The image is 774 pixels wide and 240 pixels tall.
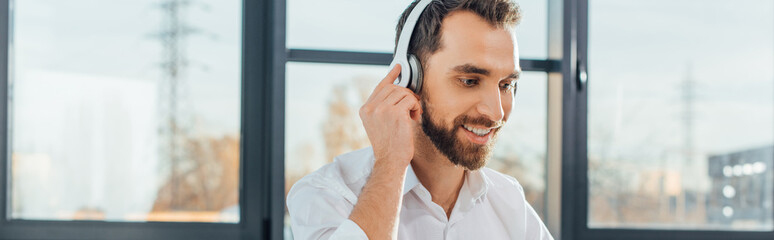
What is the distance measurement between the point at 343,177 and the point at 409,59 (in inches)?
10.4

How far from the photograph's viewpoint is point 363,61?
2541 millimetres

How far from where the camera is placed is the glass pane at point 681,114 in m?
2.78

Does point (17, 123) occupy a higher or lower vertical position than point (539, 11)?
lower

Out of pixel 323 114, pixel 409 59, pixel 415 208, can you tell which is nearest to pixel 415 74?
pixel 409 59

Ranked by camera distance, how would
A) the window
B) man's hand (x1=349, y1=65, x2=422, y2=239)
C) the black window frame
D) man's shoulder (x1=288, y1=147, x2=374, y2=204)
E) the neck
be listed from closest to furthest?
man's hand (x1=349, y1=65, x2=422, y2=239) → man's shoulder (x1=288, y1=147, x2=374, y2=204) → the neck → the black window frame → the window

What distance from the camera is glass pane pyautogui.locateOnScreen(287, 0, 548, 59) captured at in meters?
2.54

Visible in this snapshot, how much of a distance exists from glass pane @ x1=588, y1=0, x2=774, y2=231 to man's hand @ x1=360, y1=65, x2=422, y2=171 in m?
1.75

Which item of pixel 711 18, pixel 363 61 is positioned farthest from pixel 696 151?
pixel 363 61

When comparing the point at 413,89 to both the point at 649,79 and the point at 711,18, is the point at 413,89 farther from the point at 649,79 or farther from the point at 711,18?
the point at 711,18

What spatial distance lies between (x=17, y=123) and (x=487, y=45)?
197 cm

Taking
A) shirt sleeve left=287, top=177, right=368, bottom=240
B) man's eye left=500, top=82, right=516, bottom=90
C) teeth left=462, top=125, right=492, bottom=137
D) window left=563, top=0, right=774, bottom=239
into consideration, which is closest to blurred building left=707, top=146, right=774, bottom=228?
window left=563, top=0, right=774, bottom=239

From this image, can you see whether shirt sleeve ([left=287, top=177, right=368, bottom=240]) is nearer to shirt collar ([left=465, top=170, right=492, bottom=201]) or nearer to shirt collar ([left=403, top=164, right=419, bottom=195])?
shirt collar ([left=403, top=164, right=419, bottom=195])

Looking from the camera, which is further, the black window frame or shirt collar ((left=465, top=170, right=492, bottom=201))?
the black window frame

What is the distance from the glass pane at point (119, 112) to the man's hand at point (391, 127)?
146 cm
